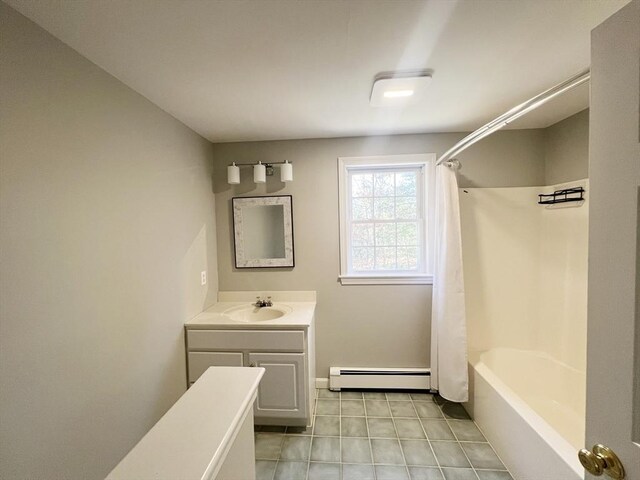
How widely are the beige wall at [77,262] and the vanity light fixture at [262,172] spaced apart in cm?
61

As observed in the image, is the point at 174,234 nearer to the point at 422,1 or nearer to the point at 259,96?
the point at 259,96

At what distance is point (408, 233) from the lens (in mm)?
2580

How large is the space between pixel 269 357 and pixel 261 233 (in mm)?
1094

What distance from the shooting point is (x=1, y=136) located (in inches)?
36.4

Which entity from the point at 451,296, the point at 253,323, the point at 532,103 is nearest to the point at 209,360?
the point at 253,323

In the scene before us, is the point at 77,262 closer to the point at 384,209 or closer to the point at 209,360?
the point at 209,360

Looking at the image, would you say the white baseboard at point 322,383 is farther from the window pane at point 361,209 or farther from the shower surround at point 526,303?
the window pane at point 361,209

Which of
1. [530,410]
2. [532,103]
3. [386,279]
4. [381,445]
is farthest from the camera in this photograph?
[386,279]

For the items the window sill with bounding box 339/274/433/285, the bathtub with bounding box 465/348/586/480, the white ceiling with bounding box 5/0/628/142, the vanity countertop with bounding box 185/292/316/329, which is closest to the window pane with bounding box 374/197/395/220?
the window sill with bounding box 339/274/433/285

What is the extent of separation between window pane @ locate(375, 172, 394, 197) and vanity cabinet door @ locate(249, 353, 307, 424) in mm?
1577

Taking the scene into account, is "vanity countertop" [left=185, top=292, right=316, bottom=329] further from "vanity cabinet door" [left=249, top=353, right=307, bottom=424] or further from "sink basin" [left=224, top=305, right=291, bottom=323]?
"vanity cabinet door" [left=249, top=353, right=307, bottom=424]

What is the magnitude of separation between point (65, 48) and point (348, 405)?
2.80m

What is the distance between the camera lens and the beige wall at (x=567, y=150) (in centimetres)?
196

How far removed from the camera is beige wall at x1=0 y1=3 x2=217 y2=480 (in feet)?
3.13
